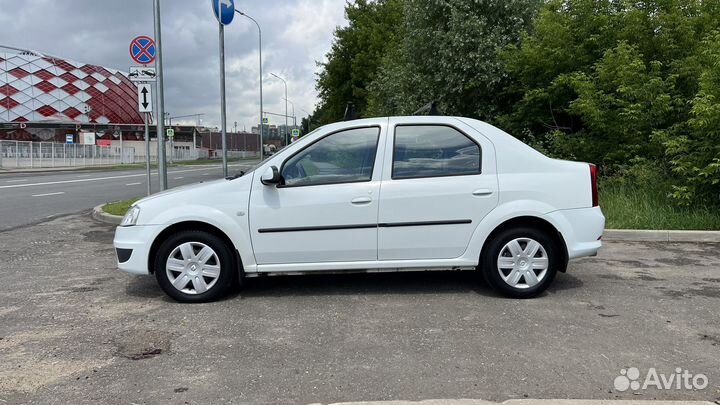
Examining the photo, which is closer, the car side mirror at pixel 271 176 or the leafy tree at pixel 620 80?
the car side mirror at pixel 271 176

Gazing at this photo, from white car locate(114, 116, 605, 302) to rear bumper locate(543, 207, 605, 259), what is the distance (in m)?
0.01

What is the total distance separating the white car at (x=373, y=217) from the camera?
488 cm

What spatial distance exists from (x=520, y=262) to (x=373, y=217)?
143 cm

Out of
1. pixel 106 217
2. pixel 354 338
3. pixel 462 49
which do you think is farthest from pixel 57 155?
pixel 354 338

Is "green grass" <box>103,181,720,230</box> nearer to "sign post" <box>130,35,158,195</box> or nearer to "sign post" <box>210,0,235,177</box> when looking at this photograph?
"sign post" <box>210,0,235,177</box>

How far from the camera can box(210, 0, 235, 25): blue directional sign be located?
37.8 ft

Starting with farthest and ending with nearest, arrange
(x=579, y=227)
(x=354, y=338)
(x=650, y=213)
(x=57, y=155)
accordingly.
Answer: (x=57, y=155), (x=650, y=213), (x=579, y=227), (x=354, y=338)

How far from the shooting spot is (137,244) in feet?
16.1

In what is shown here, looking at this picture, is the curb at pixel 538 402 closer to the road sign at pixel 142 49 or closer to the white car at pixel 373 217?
the white car at pixel 373 217

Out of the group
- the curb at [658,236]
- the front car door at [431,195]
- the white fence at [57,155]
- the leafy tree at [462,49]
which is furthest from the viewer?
the white fence at [57,155]

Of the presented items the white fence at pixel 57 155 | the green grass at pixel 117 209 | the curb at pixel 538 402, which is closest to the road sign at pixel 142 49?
the green grass at pixel 117 209

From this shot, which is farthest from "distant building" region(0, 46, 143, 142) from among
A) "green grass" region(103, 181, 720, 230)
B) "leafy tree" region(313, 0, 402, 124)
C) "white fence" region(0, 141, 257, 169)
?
"green grass" region(103, 181, 720, 230)

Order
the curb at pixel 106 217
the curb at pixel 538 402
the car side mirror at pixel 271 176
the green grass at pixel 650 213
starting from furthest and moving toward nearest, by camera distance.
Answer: the curb at pixel 106 217 < the green grass at pixel 650 213 < the car side mirror at pixel 271 176 < the curb at pixel 538 402

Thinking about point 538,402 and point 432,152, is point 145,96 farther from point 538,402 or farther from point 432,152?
point 538,402
